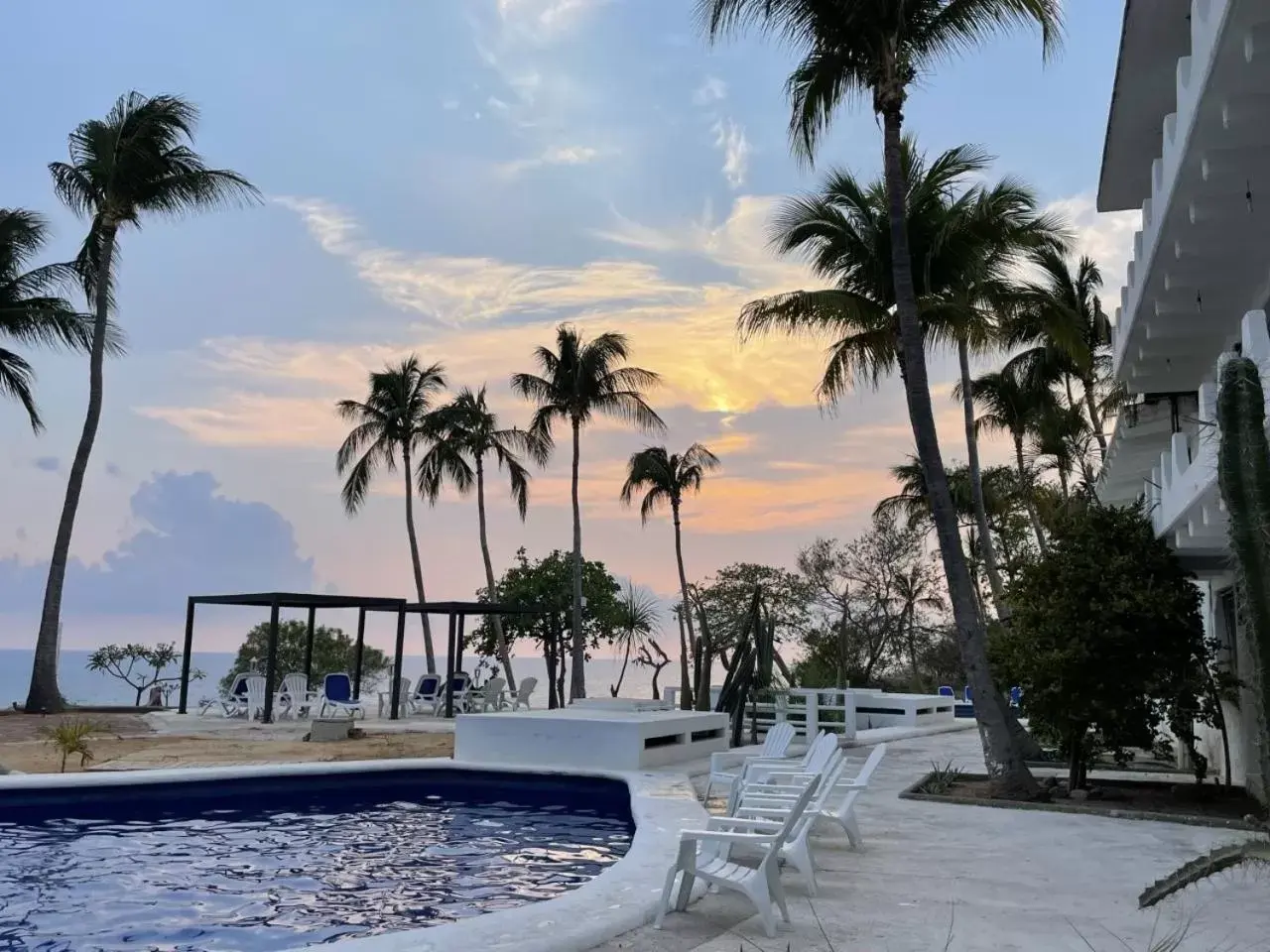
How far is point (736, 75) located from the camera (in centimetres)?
1575

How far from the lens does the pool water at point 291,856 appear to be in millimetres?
6367

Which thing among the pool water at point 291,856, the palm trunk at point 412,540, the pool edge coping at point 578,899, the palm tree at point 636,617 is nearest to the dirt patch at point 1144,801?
the pool edge coping at point 578,899

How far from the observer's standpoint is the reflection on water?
6.27 m

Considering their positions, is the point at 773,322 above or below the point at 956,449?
below

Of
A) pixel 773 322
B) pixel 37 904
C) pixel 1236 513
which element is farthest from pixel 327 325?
pixel 1236 513

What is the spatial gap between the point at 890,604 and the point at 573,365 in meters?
13.4

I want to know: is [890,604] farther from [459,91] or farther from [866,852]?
[866,852]

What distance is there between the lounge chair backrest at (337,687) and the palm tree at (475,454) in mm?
11113

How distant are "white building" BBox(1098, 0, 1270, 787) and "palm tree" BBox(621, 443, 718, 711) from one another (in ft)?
59.0

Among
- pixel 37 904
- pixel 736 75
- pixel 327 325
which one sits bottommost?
pixel 37 904

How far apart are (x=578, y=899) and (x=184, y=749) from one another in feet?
35.4

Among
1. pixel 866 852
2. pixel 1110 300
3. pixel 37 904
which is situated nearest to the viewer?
pixel 37 904

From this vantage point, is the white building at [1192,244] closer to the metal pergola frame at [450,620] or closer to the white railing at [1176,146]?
the white railing at [1176,146]

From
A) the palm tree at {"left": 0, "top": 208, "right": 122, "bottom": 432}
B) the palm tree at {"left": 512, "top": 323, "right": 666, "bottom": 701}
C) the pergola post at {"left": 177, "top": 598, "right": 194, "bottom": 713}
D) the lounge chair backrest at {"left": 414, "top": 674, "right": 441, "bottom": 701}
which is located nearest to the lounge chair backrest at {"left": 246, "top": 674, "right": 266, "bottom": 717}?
the pergola post at {"left": 177, "top": 598, "right": 194, "bottom": 713}
